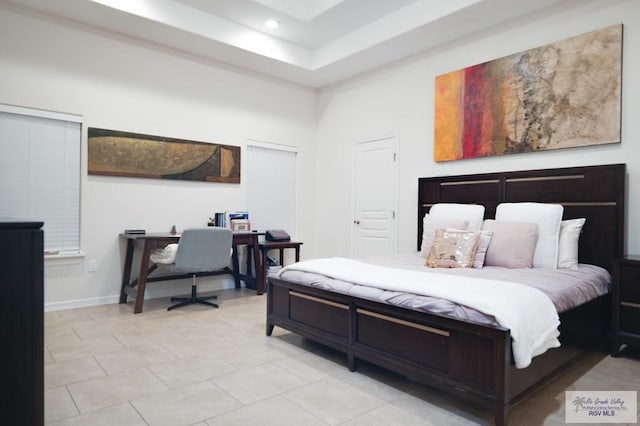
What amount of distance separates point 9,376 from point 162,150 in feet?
13.4

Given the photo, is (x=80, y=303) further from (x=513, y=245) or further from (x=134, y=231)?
(x=513, y=245)

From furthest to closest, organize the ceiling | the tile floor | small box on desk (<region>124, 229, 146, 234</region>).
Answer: small box on desk (<region>124, 229, 146, 234</region>), the ceiling, the tile floor

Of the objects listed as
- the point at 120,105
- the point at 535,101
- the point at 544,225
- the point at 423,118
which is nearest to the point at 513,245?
the point at 544,225

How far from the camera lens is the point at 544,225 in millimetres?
3285

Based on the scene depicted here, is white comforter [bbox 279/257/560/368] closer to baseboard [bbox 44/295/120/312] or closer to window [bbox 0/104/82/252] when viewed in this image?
baseboard [bbox 44/295/120/312]

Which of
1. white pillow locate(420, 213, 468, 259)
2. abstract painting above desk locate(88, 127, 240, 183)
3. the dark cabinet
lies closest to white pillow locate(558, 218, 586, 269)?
white pillow locate(420, 213, 468, 259)

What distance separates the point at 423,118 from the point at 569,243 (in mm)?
2296

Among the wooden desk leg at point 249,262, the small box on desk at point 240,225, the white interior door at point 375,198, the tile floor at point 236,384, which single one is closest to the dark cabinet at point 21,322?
the tile floor at point 236,384

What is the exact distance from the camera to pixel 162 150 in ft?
15.6

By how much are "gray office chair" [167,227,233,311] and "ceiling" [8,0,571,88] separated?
225 cm

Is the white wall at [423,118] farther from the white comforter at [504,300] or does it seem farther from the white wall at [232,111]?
the white comforter at [504,300]

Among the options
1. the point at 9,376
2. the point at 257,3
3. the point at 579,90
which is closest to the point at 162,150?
the point at 257,3

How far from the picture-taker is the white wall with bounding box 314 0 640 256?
3.33 metres

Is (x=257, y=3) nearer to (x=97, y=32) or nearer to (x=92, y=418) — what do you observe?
(x=97, y=32)
